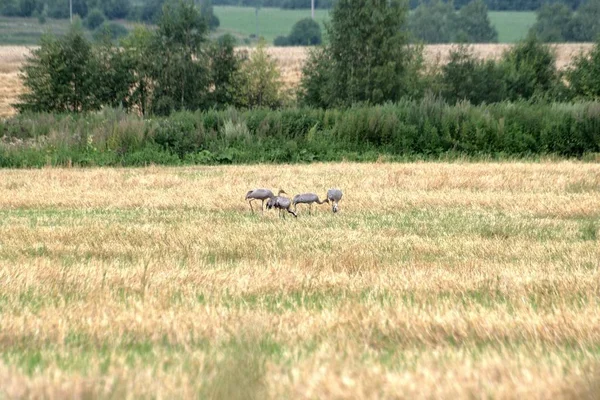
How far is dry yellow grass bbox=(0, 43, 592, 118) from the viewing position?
2075 inches

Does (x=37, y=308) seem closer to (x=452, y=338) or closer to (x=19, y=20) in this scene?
(x=452, y=338)

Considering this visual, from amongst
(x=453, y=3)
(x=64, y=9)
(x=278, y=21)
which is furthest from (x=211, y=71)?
(x=278, y=21)

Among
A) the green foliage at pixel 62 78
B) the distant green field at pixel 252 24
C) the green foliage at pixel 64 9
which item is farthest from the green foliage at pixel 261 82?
the green foliage at pixel 64 9

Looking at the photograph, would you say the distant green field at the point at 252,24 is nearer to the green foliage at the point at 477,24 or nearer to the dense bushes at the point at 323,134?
the green foliage at the point at 477,24

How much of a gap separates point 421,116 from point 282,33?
95.5 meters

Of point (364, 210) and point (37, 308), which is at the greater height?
point (37, 308)

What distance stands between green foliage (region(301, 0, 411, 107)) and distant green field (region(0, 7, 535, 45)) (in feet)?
201

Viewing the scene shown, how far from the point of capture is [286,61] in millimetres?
71188

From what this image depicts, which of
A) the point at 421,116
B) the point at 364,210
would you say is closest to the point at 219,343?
the point at 364,210

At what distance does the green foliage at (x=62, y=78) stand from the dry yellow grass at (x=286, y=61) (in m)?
4.69

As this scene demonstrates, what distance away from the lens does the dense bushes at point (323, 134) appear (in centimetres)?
2766

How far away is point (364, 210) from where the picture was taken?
14656 millimetres

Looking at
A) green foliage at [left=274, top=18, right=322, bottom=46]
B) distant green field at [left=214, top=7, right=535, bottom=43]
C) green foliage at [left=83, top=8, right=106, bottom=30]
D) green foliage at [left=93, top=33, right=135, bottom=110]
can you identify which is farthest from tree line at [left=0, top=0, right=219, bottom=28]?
green foliage at [left=93, top=33, right=135, bottom=110]

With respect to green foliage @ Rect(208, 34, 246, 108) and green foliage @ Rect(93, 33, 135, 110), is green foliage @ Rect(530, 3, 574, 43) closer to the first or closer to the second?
green foliage @ Rect(208, 34, 246, 108)
